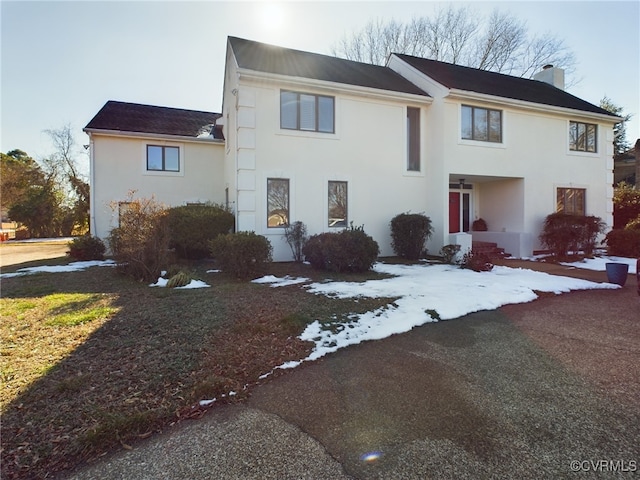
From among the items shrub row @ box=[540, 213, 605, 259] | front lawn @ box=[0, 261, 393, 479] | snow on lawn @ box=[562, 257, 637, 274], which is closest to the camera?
front lawn @ box=[0, 261, 393, 479]

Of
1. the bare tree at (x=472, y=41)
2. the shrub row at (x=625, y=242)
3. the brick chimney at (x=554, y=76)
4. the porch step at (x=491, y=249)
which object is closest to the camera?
the shrub row at (x=625, y=242)

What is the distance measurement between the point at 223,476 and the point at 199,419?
2.40ft

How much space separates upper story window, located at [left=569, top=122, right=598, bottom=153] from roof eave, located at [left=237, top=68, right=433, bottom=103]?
271 inches

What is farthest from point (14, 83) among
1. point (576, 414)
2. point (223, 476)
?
point (576, 414)

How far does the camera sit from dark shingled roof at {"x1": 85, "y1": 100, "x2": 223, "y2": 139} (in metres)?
14.9

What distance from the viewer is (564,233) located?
40.9 feet

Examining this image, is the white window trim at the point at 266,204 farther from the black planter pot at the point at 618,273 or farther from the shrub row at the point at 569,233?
the shrub row at the point at 569,233

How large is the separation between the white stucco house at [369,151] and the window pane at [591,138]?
7 cm

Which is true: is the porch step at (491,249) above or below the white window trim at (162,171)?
below

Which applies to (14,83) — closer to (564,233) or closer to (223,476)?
(223,476)

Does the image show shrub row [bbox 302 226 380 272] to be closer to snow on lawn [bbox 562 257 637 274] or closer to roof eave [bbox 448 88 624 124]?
roof eave [bbox 448 88 624 124]

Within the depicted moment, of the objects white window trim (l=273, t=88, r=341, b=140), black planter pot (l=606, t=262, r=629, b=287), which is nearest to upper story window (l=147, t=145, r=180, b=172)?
white window trim (l=273, t=88, r=341, b=140)

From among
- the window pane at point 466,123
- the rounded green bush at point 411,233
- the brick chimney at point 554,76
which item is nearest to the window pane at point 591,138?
the brick chimney at point 554,76

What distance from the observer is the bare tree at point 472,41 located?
80.1 feet
